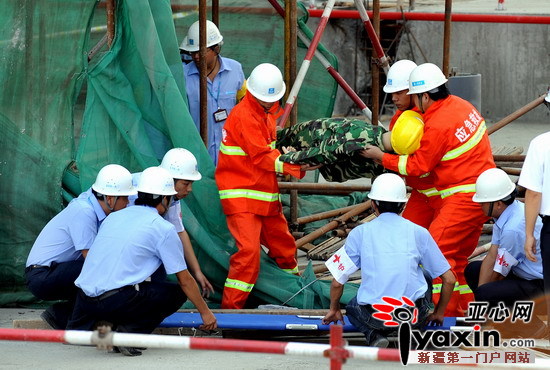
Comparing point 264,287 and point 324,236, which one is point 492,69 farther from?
point 264,287

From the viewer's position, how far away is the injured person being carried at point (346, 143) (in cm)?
775

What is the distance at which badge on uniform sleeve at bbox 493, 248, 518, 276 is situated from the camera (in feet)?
23.8

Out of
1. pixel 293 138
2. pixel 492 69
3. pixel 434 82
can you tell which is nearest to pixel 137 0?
pixel 293 138

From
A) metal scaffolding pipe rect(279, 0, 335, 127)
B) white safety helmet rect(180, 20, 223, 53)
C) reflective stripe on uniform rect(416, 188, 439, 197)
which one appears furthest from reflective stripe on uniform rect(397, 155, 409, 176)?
white safety helmet rect(180, 20, 223, 53)

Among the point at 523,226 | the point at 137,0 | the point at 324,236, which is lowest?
the point at 324,236

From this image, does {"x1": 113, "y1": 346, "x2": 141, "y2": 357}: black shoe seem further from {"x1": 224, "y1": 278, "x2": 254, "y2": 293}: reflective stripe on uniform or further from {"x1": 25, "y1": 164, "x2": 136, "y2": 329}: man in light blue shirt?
{"x1": 224, "y1": 278, "x2": 254, "y2": 293}: reflective stripe on uniform

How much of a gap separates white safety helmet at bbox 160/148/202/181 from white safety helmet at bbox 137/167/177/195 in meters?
0.42

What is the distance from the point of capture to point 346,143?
798 cm

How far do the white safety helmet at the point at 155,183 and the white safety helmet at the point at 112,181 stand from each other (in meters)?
0.23

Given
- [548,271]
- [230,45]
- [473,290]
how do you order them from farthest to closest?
1. [230,45]
2. [473,290]
3. [548,271]

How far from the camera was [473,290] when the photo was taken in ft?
25.2

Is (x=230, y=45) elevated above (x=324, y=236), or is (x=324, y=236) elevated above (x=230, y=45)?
(x=230, y=45)

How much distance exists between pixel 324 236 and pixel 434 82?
2582mm

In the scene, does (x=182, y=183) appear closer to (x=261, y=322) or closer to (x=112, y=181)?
(x=112, y=181)
